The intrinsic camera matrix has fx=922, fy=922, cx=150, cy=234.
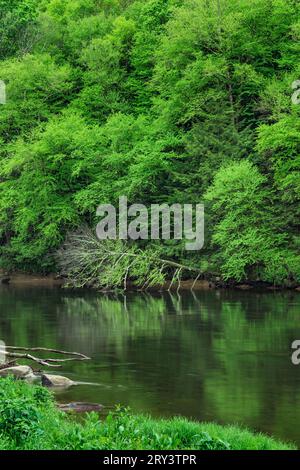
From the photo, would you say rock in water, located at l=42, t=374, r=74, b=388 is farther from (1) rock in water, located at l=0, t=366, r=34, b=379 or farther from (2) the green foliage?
(2) the green foliage

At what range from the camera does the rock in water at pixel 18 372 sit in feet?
76.3

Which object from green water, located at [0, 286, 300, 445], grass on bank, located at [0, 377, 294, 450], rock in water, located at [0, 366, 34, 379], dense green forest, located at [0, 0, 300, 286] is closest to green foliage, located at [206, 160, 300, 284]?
dense green forest, located at [0, 0, 300, 286]

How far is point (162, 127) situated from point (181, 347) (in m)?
29.4

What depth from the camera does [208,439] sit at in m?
14.0

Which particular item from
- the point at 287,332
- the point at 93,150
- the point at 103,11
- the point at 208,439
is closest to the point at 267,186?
the point at 93,150

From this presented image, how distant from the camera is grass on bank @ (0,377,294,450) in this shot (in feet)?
45.8

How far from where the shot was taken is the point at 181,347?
2948 cm

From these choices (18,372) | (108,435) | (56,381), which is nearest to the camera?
(108,435)

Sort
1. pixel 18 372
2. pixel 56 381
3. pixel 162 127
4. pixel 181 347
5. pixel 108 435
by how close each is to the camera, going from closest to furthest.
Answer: pixel 108 435 < pixel 56 381 < pixel 18 372 < pixel 181 347 < pixel 162 127

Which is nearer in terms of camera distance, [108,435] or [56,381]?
[108,435]

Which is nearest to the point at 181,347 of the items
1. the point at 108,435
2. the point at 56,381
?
the point at 56,381

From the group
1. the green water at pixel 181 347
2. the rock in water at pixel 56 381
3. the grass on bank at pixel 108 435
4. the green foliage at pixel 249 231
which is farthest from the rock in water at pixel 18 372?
the green foliage at pixel 249 231

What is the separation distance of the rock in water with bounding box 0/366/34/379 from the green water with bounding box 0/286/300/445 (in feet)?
4.50

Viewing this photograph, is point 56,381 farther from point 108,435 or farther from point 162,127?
point 162,127
